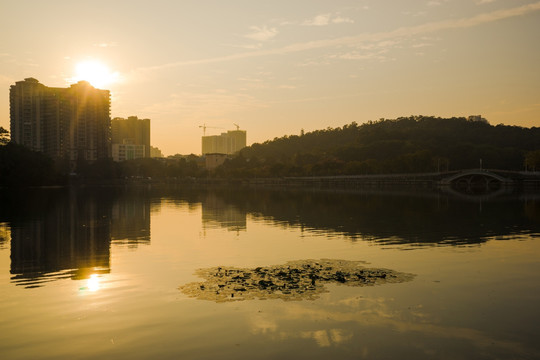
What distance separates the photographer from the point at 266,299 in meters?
18.2

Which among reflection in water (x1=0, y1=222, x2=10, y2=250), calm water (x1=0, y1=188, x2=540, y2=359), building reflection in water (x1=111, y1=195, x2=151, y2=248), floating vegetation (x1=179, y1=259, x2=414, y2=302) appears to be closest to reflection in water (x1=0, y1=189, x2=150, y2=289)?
building reflection in water (x1=111, y1=195, x2=151, y2=248)

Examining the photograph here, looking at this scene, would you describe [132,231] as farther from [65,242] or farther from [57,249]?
[57,249]

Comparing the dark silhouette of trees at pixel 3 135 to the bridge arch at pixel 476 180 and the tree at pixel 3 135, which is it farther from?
A: the bridge arch at pixel 476 180

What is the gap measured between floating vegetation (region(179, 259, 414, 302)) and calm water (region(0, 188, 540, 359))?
126 millimetres

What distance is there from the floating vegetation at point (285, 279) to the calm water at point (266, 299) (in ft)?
0.41

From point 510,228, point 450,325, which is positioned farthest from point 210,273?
point 510,228

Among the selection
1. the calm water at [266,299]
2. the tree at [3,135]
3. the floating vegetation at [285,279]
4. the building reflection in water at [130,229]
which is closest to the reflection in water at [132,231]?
the building reflection in water at [130,229]

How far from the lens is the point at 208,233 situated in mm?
39719

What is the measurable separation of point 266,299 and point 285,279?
10.6 ft

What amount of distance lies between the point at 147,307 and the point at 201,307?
198 centimetres

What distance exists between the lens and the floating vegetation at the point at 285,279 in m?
18.9

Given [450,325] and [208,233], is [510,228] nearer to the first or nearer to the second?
[208,233]

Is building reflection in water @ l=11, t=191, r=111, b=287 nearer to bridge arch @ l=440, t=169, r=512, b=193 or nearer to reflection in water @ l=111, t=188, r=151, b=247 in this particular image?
reflection in water @ l=111, t=188, r=151, b=247

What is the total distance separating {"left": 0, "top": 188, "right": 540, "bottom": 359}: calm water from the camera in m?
13.6
